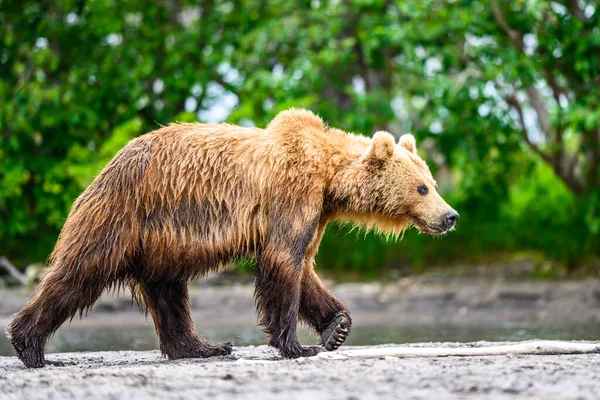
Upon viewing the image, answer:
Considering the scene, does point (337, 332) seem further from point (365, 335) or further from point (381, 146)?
point (365, 335)

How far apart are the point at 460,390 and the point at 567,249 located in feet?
35.0

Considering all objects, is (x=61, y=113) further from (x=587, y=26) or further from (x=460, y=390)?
(x=460, y=390)

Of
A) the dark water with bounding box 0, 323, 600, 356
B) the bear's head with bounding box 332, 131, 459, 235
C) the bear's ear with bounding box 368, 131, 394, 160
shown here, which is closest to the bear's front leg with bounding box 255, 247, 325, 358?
the bear's head with bounding box 332, 131, 459, 235

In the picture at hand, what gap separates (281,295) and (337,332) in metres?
0.60

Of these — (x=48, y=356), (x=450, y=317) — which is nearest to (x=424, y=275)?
(x=450, y=317)

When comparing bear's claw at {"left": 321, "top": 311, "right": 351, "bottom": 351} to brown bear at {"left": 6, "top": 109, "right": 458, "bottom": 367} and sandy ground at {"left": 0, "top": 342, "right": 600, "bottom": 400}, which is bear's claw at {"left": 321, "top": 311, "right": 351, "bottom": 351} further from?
sandy ground at {"left": 0, "top": 342, "right": 600, "bottom": 400}

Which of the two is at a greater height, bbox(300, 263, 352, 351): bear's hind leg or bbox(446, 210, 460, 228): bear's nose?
bbox(446, 210, 460, 228): bear's nose

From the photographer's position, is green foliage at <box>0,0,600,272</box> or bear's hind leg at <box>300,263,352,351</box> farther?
green foliage at <box>0,0,600,272</box>

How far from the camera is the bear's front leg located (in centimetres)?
617

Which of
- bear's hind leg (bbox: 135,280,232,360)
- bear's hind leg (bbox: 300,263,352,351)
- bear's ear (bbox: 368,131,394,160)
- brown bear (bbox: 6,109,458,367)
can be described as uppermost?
bear's ear (bbox: 368,131,394,160)

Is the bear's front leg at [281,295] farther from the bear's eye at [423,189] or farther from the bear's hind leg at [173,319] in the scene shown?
the bear's eye at [423,189]

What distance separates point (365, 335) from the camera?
10039 mm

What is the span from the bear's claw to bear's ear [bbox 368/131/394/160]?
115 cm

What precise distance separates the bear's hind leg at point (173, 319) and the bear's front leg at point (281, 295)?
758mm
